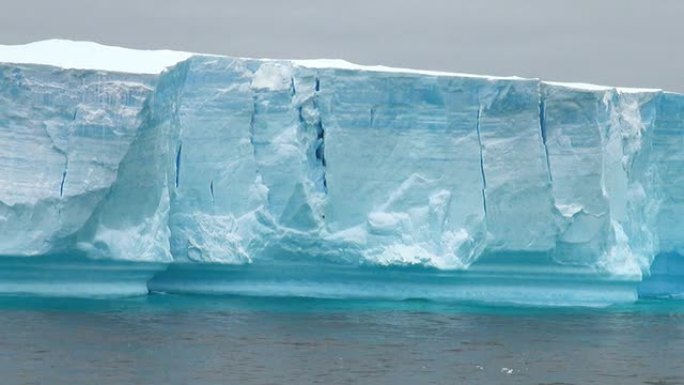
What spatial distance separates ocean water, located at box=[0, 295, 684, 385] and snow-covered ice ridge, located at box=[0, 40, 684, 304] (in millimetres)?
836

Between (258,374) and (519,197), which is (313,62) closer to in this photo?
(519,197)

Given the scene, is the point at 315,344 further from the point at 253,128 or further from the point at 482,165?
the point at 482,165

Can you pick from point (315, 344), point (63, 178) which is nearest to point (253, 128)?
point (63, 178)

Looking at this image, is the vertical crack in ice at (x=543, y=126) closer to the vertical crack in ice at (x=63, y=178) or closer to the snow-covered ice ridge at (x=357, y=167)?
the snow-covered ice ridge at (x=357, y=167)

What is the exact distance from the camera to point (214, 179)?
17.9 meters

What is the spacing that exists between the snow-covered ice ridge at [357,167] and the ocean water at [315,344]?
84 centimetres

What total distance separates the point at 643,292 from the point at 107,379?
523 inches

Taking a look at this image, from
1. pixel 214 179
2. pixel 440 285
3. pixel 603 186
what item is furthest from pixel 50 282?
pixel 603 186

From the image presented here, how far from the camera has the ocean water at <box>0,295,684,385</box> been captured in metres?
11.6

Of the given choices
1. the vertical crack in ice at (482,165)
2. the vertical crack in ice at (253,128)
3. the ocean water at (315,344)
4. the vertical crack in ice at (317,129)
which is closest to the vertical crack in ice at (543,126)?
the vertical crack in ice at (482,165)

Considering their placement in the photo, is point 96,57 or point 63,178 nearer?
point 63,178

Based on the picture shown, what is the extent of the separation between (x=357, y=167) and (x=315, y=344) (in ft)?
16.2

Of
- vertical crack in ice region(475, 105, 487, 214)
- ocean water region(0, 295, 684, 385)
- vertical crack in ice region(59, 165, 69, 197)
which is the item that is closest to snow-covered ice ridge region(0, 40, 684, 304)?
vertical crack in ice region(475, 105, 487, 214)

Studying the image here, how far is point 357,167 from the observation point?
18219 mm
